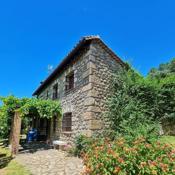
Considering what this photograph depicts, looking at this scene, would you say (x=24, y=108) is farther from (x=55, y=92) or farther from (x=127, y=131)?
(x=127, y=131)

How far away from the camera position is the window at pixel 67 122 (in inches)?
403

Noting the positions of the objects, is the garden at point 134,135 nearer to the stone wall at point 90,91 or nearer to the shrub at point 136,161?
the shrub at point 136,161

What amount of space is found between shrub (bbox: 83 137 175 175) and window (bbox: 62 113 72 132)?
232 inches

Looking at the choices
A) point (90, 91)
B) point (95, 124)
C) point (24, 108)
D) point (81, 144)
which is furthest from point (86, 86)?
point (24, 108)

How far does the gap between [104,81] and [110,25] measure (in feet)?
11.5

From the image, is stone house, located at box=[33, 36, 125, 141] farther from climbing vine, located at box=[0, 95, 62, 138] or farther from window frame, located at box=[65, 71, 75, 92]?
climbing vine, located at box=[0, 95, 62, 138]

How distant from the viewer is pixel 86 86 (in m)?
8.80

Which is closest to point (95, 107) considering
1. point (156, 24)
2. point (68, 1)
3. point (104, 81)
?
point (104, 81)

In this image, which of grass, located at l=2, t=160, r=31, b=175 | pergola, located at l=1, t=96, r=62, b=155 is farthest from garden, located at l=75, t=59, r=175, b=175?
pergola, located at l=1, t=96, r=62, b=155

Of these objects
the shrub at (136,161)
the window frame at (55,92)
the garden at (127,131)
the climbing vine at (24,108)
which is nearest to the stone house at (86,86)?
the garden at (127,131)

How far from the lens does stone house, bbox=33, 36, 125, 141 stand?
27.7ft

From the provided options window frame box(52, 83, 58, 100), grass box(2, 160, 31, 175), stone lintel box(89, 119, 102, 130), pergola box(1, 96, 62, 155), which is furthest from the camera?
window frame box(52, 83, 58, 100)

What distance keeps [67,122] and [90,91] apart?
10.6 feet

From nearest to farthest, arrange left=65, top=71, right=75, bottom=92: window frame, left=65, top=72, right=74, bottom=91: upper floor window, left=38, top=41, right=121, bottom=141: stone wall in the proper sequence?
left=38, top=41, right=121, bottom=141: stone wall, left=65, top=71, right=75, bottom=92: window frame, left=65, top=72, right=74, bottom=91: upper floor window
